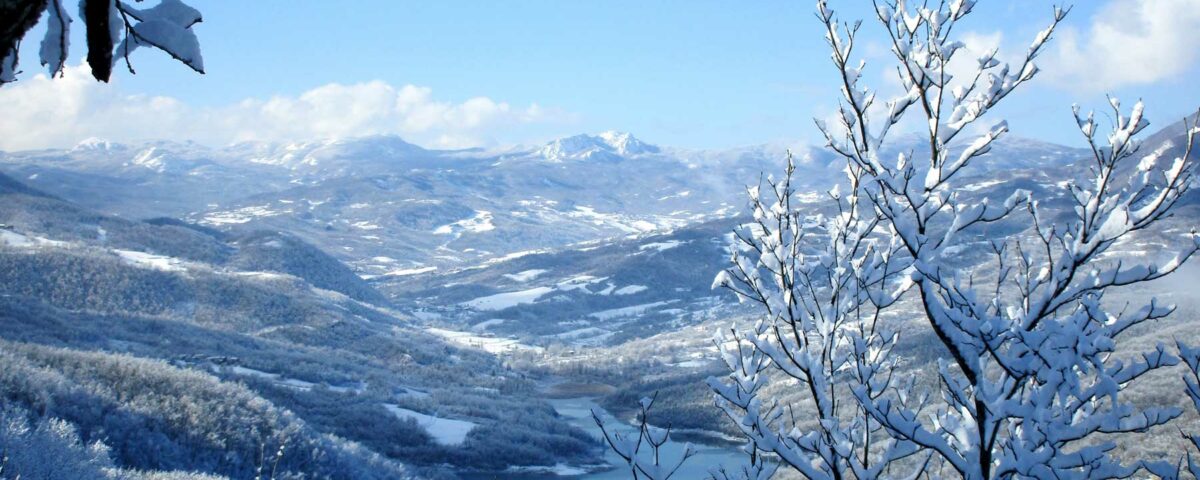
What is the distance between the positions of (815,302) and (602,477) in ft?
182

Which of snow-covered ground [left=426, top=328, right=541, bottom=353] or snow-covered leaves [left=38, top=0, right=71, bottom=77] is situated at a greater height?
snow-covered leaves [left=38, top=0, right=71, bottom=77]

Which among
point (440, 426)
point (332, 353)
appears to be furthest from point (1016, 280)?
point (332, 353)

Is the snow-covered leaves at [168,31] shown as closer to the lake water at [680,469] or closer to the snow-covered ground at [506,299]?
the lake water at [680,469]

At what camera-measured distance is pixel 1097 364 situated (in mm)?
5656

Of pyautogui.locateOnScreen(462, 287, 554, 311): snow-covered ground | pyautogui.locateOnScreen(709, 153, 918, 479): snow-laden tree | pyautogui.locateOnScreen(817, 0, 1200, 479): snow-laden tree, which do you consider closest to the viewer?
pyautogui.locateOnScreen(817, 0, 1200, 479): snow-laden tree

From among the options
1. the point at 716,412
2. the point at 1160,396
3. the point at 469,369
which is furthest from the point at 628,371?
the point at 1160,396

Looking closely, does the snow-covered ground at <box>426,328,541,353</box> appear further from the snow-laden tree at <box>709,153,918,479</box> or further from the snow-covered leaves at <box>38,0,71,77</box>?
the snow-covered leaves at <box>38,0,71,77</box>

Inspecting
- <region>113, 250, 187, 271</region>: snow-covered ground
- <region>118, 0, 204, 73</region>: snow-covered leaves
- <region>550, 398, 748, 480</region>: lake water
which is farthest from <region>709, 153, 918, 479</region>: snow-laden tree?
<region>113, 250, 187, 271</region>: snow-covered ground

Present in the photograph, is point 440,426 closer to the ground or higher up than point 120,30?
closer to the ground

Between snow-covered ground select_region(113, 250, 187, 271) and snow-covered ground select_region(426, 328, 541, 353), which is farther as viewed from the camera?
snow-covered ground select_region(426, 328, 541, 353)

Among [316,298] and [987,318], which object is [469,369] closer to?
[316,298]

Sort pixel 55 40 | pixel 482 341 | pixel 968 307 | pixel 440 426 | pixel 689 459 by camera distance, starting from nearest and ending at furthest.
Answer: pixel 55 40 < pixel 968 307 < pixel 440 426 < pixel 689 459 < pixel 482 341

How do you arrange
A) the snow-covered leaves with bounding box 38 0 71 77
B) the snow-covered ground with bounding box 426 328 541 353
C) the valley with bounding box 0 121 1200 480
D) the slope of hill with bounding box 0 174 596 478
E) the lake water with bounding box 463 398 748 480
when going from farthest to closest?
the snow-covered ground with bounding box 426 328 541 353, the lake water with bounding box 463 398 748 480, the slope of hill with bounding box 0 174 596 478, the valley with bounding box 0 121 1200 480, the snow-covered leaves with bounding box 38 0 71 77

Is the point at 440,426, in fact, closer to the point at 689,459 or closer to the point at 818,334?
the point at 689,459
